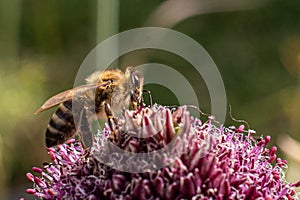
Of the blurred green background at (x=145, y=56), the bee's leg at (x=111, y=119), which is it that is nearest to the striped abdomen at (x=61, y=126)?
the bee's leg at (x=111, y=119)

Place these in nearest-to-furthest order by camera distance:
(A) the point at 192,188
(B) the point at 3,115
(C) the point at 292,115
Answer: (A) the point at 192,188
(B) the point at 3,115
(C) the point at 292,115

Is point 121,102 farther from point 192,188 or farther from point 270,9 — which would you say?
point 270,9

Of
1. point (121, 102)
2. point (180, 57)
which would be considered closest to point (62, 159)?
point (121, 102)

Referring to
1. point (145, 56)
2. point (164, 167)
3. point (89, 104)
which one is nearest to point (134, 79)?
point (89, 104)

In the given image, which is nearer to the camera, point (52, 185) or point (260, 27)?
point (52, 185)

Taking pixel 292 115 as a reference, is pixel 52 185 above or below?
below

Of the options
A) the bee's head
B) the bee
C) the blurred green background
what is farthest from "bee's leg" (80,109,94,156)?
the blurred green background
